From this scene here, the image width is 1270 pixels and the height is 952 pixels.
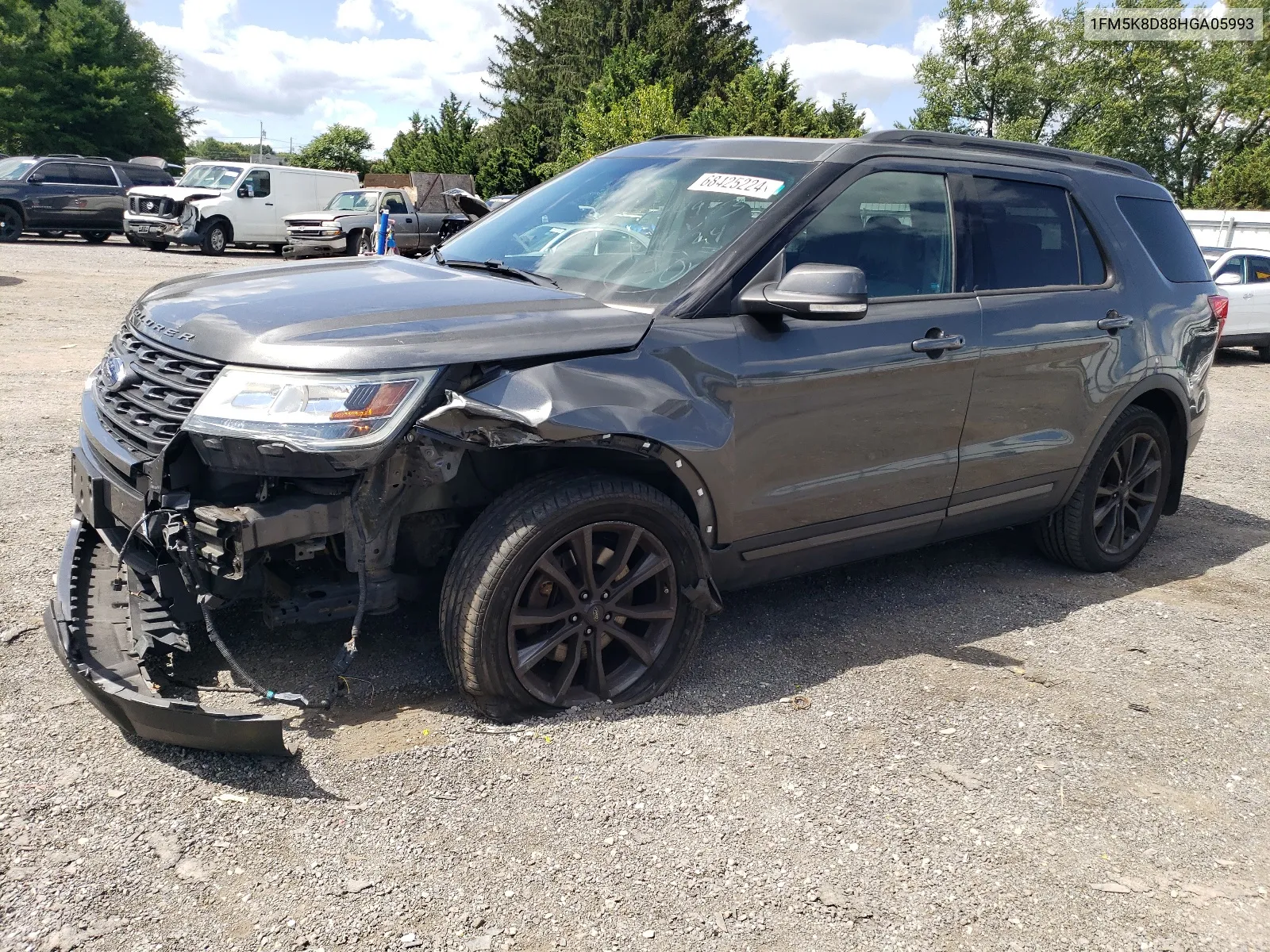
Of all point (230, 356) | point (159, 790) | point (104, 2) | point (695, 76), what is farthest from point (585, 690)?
point (104, 2)

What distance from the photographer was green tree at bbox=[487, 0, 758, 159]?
45.0 metres

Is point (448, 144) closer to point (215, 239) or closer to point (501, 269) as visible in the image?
point (215, 239)

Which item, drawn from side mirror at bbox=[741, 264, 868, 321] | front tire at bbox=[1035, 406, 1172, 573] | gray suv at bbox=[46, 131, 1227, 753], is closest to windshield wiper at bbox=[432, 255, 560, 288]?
gray suv at bbox=[46, 131, 1227, 753]

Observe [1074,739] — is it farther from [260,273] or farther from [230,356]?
[260,273]

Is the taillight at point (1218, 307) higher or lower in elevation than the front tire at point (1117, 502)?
higher

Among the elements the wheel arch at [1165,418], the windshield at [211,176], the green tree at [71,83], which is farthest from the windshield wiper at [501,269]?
the green tree at [71,83]

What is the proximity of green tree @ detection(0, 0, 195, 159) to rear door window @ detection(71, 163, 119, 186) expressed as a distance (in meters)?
26.8

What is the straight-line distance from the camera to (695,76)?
151 ft

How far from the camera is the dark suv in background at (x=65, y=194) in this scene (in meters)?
22.5

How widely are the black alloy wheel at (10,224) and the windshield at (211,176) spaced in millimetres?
3648

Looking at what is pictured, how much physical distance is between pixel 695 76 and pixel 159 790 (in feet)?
153

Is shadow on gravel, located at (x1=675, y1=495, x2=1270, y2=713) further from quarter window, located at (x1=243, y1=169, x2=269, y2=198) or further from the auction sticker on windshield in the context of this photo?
quarter window, located at (x1=243, y1=169, x2=269, y2=198)

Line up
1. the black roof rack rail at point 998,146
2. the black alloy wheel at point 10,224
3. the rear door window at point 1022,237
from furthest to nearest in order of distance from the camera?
1. the black alloy wheel at point 10,224
2. the rear door window at point 1022,237
3. the black roof rack rail at point 998,146

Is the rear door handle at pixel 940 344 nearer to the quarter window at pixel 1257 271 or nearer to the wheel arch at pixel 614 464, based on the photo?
the wheel arch at pixel 614 464
